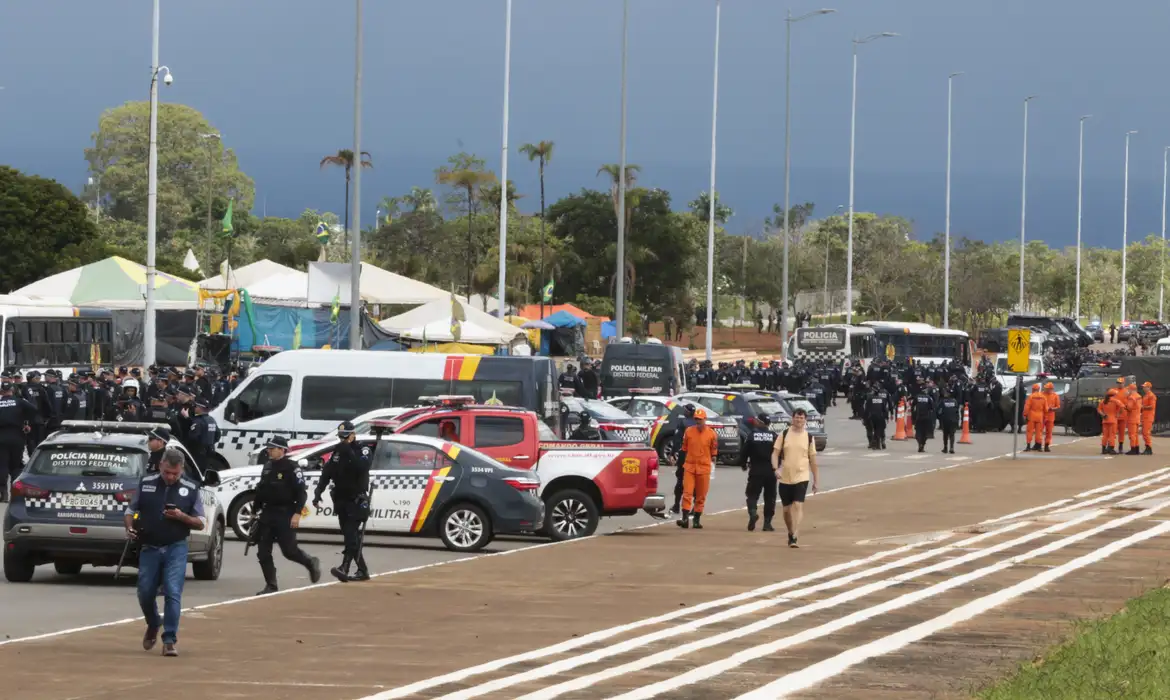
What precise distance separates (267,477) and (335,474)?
1.28m

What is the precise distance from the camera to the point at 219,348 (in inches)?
2060

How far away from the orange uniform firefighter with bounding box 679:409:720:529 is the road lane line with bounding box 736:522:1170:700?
537 cm

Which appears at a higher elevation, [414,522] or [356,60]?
[356,60]

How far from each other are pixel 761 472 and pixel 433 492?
5077mm

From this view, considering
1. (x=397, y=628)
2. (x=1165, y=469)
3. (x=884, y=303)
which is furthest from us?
(x=884, y=303)

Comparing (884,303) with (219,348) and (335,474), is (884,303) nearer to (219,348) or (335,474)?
(219,348)

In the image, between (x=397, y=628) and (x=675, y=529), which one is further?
(x=675, y=529)

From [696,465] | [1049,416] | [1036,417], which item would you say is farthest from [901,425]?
[696,465]

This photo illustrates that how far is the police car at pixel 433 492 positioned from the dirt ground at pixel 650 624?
0.71 m

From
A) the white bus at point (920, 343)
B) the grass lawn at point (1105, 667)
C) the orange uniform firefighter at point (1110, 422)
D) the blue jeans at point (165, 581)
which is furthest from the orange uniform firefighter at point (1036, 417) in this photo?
the white bus at point (920, 343)

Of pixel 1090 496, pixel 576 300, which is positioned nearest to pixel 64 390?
pixel 1090 496

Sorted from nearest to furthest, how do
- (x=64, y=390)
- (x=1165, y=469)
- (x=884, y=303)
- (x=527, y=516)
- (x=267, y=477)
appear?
(x=267, y=477), (x=527, y=516), (x=64, y=390), (x=1165, y=469), (x=884, y=303)

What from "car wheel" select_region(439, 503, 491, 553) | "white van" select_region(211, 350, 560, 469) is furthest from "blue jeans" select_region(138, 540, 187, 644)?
"white van" select_region(211, 350, 560, 469)

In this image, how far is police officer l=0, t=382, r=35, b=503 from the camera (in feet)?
81.7
